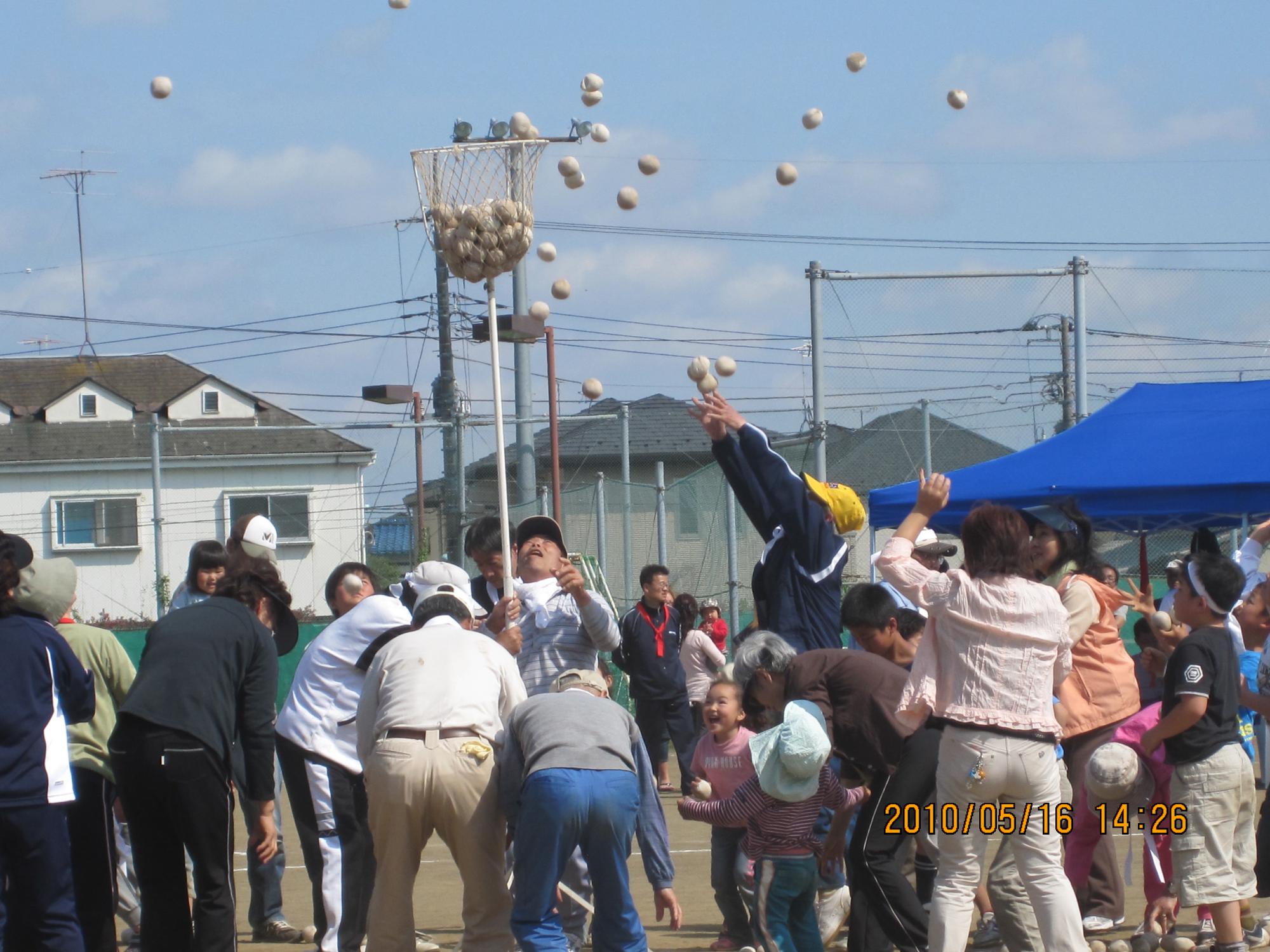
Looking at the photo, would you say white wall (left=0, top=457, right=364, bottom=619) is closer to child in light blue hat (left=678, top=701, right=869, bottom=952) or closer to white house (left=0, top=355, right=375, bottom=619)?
white house (left=0, top=355, right=375, bottom=619)

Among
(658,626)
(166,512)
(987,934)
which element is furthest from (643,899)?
(166,512)

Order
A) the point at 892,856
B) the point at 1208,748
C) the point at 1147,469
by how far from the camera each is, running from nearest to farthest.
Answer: the point at 892,856 < the point at 1208,748 < the point at 1147,469

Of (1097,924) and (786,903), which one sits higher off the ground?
(786,903)

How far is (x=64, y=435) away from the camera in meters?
36.2

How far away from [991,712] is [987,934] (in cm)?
202

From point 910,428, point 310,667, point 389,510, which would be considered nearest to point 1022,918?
point 310,667

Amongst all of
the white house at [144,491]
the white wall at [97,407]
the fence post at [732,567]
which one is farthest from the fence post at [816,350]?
the white wall at [97,407]

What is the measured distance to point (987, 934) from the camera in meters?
6.39

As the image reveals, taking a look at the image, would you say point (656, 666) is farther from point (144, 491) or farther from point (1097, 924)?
point (144, 491)

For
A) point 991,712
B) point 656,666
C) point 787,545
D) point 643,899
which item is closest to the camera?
point 991,712

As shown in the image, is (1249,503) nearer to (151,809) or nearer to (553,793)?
(553,793)

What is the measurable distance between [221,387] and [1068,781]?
34437 mm

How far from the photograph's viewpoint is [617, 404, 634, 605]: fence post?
51.9 feet

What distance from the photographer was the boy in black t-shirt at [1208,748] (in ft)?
19.0
